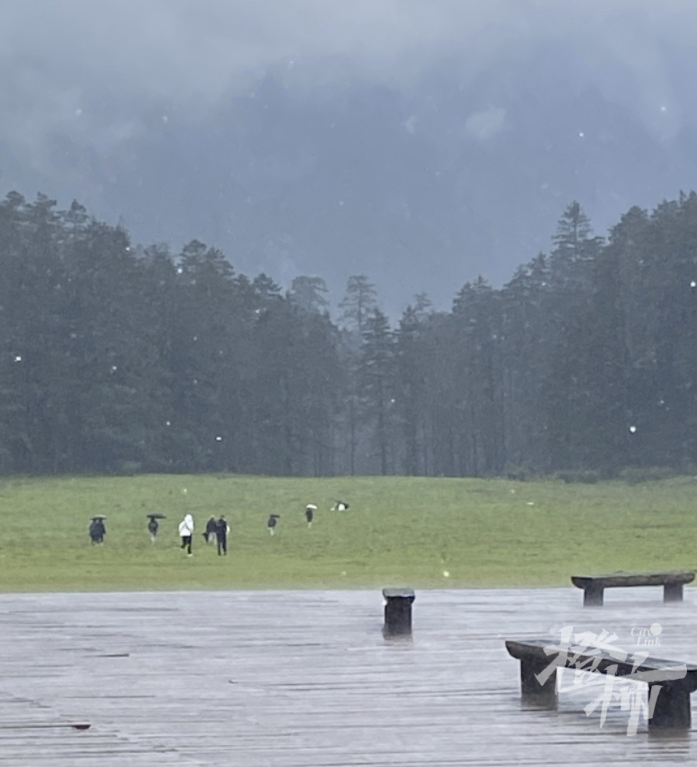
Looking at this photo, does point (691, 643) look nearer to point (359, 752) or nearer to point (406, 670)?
point (406, 670)

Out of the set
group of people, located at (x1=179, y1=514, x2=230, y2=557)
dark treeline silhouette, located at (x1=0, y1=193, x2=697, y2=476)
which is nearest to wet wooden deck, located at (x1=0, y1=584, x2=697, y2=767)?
group of people, located at (x1=179, y1=514, x2=230, y2=557)

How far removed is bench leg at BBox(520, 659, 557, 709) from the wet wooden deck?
0.12m

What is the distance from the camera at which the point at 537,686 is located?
8.33 m

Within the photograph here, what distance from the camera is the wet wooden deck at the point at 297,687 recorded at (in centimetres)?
699

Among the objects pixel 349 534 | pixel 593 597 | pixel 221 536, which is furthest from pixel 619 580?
pixel 349 534

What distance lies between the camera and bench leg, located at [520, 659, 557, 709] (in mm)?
8234

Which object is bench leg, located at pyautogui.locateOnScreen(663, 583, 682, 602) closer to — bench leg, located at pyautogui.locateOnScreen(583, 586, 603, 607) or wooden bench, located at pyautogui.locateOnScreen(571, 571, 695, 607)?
wooden bench, located at pyautogui.locateOnScreen(571, 571, 695, 607)

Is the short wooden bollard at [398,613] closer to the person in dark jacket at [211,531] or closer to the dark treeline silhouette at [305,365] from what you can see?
the person in dark jacket at [211,531]

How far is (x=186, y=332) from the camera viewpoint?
9294 centimetres

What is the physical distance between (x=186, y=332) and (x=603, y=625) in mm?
81797

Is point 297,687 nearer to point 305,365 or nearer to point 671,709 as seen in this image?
point 671,709

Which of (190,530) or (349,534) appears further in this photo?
(349,534)

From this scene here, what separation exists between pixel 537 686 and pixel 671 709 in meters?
1.09

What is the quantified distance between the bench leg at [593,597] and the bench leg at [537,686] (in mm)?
5589
